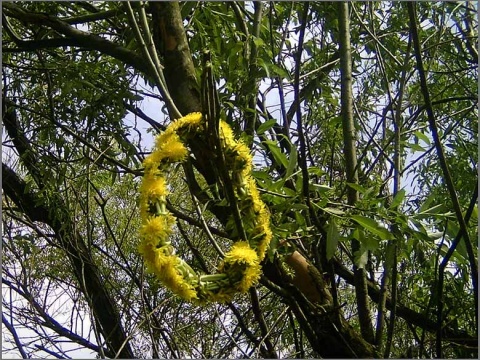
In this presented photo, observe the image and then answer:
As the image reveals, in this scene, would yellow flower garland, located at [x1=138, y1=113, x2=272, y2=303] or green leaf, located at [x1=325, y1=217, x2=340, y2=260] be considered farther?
green leaf, located at [x1=325, y1=217, x2=340, y2=260]

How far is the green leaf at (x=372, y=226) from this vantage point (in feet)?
2.45

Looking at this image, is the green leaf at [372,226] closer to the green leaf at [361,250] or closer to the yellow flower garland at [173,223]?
the green leaf at [361,250]

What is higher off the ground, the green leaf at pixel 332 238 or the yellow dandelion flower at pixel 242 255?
the green leaf at pixel 332 238

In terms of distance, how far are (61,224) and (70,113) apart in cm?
28

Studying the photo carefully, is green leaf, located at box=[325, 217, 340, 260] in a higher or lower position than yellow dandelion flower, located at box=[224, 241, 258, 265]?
higher

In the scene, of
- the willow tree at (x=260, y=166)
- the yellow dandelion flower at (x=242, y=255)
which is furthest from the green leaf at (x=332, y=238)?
the yellow dandelion flower at (x=242, y=255)

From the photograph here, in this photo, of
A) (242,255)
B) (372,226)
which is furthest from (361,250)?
(242,255)

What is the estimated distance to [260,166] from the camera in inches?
38.2

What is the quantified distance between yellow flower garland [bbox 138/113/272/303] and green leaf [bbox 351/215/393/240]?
16cm

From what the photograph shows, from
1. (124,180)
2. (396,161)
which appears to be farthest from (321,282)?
(124,180)

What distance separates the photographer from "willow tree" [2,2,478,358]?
0.64m

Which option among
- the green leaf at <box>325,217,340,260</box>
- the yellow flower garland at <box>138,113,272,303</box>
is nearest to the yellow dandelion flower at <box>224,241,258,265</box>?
the yellow flower garland at <box>138,113,272,303</box>

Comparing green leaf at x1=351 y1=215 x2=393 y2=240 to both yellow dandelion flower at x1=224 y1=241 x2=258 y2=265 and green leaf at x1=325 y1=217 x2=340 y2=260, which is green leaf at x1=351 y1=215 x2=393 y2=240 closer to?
green leaf at x1=325 y1=217 x2=340 y2=260

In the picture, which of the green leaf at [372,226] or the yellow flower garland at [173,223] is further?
the green leaf at [372,226]
